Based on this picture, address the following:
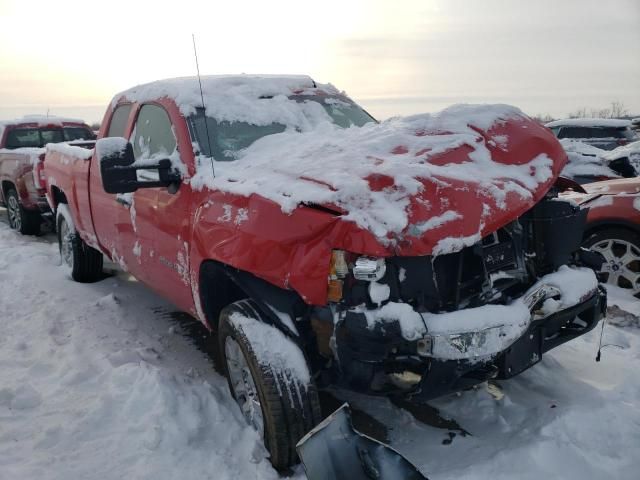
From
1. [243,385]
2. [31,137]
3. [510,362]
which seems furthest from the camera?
[31,137]

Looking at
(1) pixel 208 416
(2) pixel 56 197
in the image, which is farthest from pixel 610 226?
(2) pixel 56 197

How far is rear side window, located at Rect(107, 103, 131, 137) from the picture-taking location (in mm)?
4504

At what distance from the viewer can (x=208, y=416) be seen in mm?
3115

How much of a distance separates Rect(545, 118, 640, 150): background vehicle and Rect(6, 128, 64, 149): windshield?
1069 centimetres

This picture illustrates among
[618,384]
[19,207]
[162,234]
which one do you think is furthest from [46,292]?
[618,384]

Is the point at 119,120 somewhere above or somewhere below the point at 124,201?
above

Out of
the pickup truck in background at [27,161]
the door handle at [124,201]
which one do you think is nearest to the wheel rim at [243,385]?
the door handle at [124,201]

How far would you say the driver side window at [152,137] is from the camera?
371 centimetres

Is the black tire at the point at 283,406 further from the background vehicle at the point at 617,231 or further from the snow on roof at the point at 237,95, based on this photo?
the background vehicle at the point at 617,231

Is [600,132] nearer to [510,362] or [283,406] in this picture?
[510,362]

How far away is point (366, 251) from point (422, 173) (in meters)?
0.54

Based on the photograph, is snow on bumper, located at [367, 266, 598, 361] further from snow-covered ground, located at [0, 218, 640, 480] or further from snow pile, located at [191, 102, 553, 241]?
snow-covered ground, located at [0, 218, 640, 480]

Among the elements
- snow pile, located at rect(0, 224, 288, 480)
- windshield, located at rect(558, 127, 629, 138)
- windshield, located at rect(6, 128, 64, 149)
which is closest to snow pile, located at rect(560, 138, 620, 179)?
windshield, located at rect(558, 127, 629, 138)

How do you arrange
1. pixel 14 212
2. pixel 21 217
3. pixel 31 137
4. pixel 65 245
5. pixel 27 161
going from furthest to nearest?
pixel 31 137
pixel 14 212
pixel 21 217
pixel 27 161
pixel 65 245
